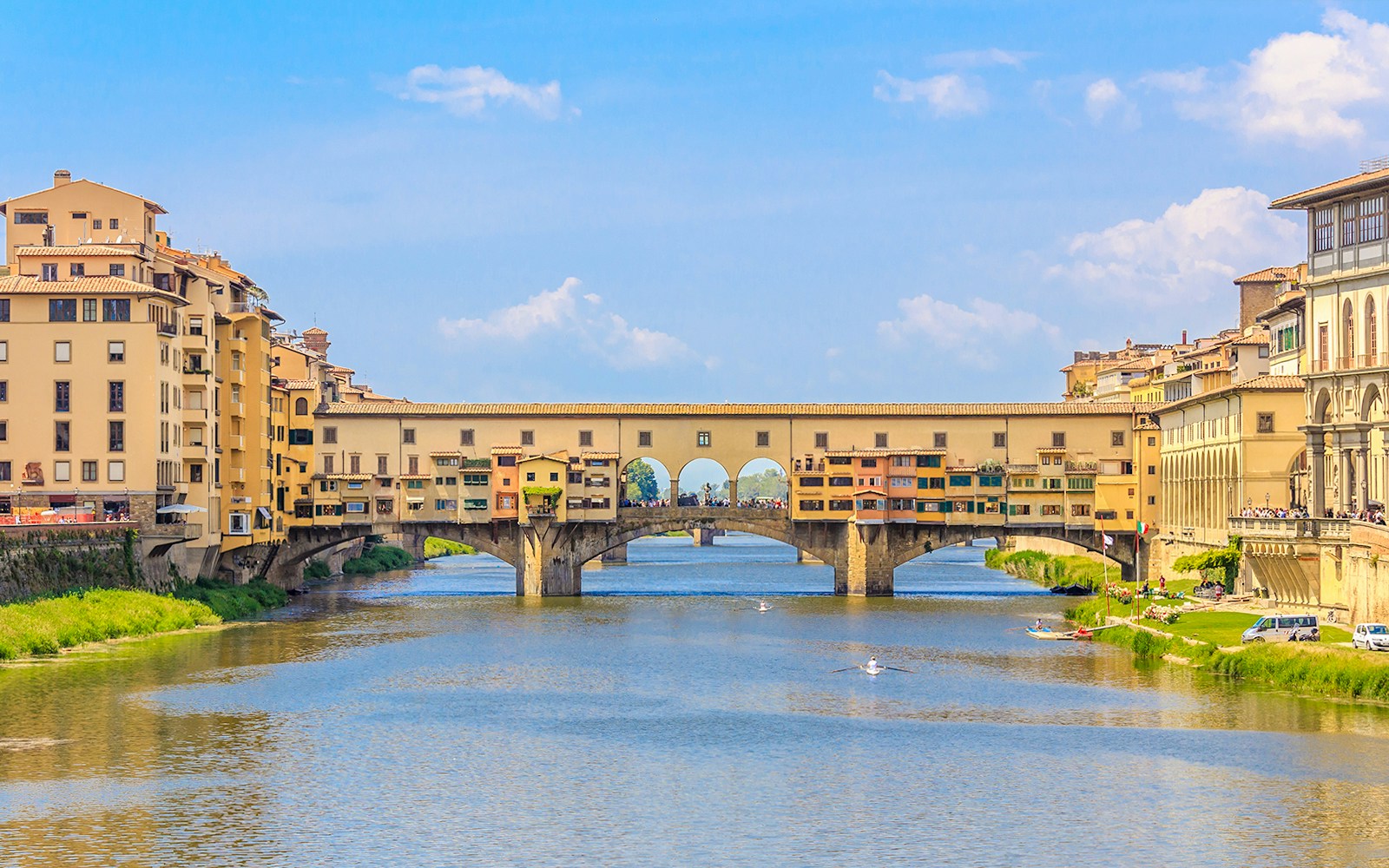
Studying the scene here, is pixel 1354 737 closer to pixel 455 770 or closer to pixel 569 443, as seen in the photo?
pixel 455 770

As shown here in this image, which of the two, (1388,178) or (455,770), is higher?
(1388,178)

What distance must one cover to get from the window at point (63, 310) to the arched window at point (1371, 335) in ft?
193

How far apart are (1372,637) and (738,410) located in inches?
2274

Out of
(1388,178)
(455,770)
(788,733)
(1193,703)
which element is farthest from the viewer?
(1388,178)

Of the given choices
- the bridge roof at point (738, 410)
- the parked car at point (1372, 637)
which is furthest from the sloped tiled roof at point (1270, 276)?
the parked car at point (1372, 637)

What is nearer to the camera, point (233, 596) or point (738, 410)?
point (233, 596)

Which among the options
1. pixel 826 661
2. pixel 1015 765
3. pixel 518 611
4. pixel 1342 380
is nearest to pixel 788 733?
pixel 1015 765

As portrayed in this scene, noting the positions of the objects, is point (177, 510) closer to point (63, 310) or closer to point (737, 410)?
point (63, 310)

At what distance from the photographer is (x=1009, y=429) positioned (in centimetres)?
11450

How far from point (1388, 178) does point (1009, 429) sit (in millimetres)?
44441

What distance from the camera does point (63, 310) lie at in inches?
3374

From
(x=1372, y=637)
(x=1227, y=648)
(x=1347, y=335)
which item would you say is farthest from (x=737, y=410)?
(x=1372, y=637)

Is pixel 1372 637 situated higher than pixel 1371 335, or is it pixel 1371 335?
pixel 1371 335

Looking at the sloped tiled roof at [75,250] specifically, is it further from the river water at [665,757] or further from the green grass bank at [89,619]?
the river water at [665,757]
